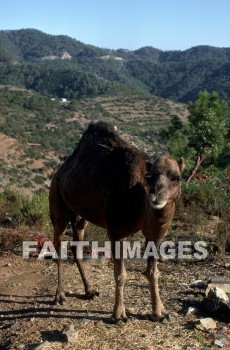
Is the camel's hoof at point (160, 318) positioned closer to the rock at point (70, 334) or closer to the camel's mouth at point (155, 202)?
the rock at point (70, 334)

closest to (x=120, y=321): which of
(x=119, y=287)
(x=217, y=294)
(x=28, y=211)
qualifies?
(x=119, y=287)

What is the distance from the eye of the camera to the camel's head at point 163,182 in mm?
3867

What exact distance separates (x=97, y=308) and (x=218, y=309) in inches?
52.8

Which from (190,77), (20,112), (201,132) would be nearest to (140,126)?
(20,112)

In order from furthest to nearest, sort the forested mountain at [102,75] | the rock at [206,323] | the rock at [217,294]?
the forested mountain at [102,75]
the rock at [217,294]
the rock at [206,323]

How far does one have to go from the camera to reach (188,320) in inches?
197

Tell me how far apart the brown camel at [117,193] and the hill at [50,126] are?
2783cm

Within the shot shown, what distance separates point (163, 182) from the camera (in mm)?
3912

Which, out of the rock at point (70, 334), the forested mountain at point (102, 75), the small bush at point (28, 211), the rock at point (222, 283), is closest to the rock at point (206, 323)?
the rock at point (222, 283)

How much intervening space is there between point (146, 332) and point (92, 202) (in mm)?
1427

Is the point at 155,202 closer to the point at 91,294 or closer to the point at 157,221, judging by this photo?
the point at 157,221

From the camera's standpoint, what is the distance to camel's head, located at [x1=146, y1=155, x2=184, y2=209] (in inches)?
152

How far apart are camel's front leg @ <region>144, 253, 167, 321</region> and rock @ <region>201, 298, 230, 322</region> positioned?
0.52 metres

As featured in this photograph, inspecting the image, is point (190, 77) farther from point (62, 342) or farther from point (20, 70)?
point (62, 342)
